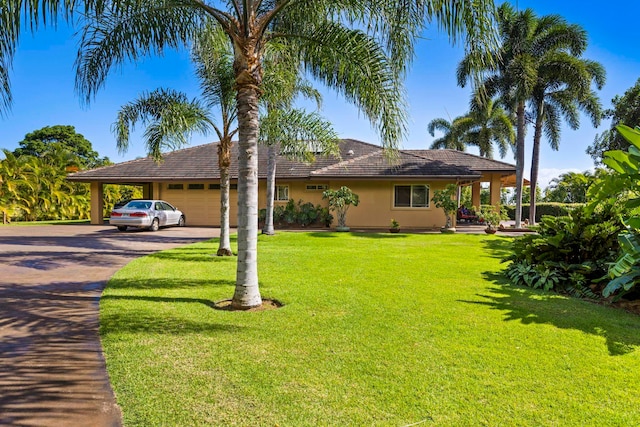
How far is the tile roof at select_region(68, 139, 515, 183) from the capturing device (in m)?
19.6

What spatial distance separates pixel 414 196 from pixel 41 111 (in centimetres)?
1620

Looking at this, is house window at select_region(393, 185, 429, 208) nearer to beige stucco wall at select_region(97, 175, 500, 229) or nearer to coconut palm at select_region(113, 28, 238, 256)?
beige stucco wall at select_region(97, 175, 500, 229)

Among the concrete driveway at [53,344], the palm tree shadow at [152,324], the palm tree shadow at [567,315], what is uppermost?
the palm tree shadow at [567,315]

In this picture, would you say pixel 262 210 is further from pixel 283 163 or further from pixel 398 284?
pixel 398 284

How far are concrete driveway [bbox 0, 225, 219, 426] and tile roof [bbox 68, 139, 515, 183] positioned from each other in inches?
437

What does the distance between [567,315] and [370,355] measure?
3.38 meters

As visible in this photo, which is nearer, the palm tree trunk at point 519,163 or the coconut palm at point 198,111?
the coconut palm at point 198,111

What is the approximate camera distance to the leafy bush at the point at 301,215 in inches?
826

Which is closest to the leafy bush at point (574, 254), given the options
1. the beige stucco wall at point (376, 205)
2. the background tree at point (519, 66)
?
the beige stucco wall at point (376, 205)

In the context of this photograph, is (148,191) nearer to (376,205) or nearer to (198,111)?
(376,205)

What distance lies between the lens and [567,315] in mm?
5453

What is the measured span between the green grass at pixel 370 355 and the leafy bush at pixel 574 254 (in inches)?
32.8

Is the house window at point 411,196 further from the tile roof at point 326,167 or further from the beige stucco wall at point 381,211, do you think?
the tile roof at point 326,167

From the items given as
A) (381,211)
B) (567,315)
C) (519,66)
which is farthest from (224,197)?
(519,66)
